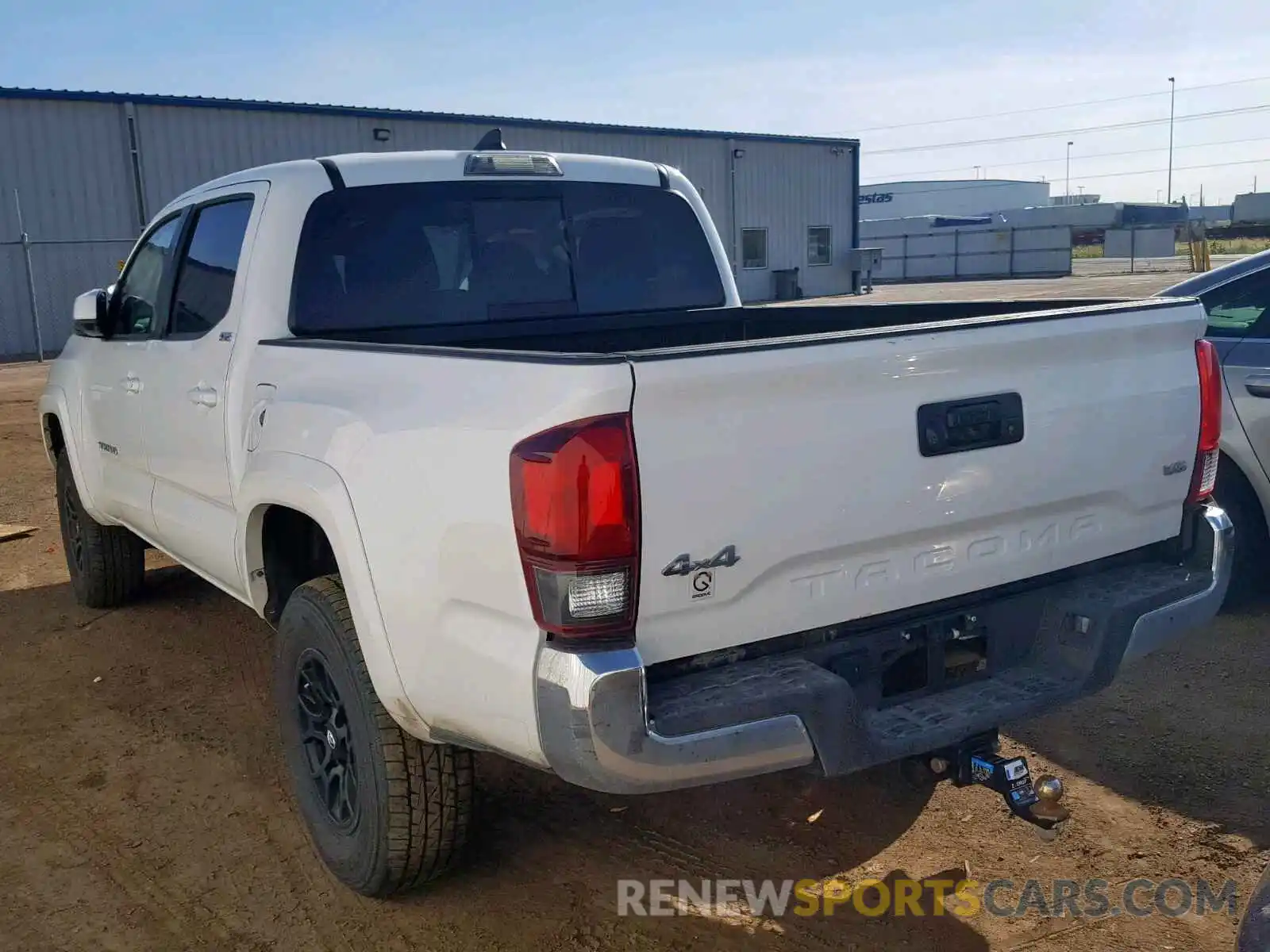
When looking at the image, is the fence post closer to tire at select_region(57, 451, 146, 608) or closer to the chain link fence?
the chain link fence

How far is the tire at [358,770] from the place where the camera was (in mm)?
3053

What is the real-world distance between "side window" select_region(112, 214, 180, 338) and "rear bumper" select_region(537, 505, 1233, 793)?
3.15 meters

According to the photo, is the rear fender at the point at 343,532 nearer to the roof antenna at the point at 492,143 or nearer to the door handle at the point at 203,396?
the door handle at the point at 203,396

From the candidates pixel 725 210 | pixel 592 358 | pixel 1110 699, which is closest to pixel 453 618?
A: pixel 592 358

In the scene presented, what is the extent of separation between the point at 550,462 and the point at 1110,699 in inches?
120

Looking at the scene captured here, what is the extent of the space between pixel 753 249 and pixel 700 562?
103 ft

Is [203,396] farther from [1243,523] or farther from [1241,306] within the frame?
[1241,306]

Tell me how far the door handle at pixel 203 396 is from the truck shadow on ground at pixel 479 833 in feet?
4.30

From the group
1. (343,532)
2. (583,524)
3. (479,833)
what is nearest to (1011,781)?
(583,524)

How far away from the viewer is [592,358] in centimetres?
241

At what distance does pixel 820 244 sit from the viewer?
35094mm

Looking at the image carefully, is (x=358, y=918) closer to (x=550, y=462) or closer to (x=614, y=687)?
(x=614, y=687)

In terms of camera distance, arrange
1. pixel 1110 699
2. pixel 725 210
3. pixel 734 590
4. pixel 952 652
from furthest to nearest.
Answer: pixel 725 210 < pixel 1110 699 < pixel 952 652 < pixel 734 590

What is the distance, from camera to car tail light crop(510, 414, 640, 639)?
2398mm
